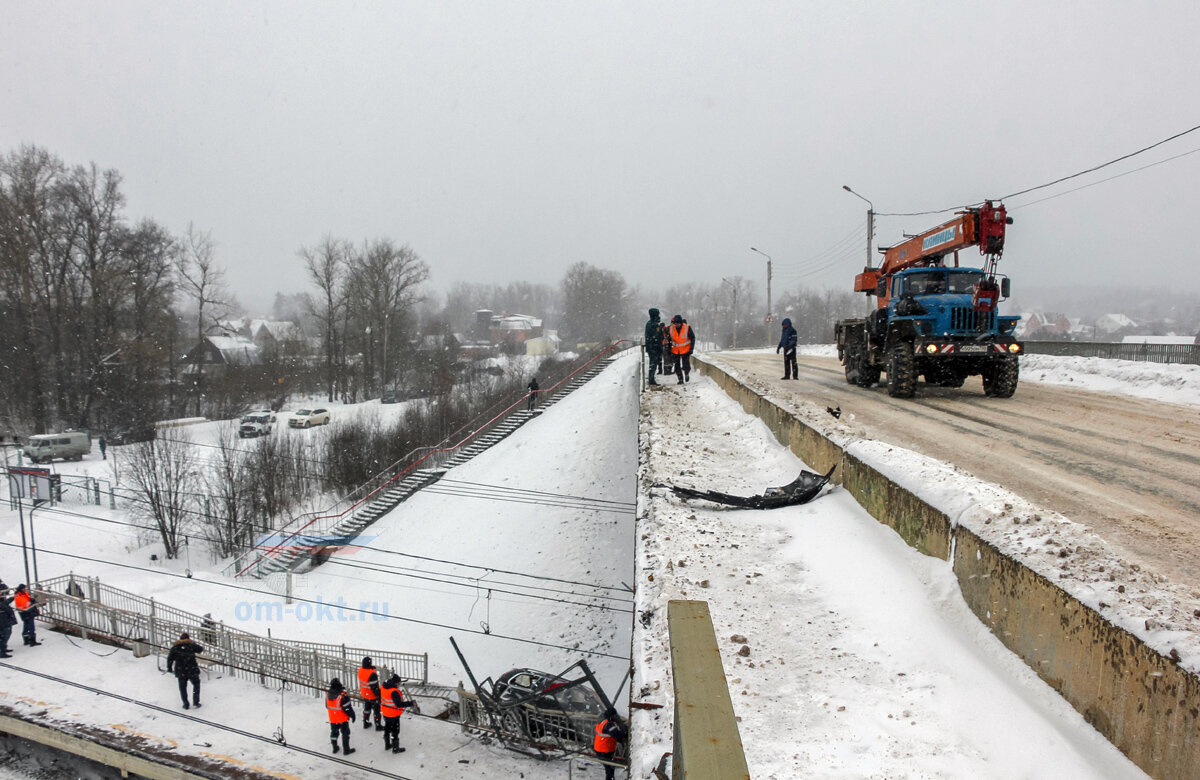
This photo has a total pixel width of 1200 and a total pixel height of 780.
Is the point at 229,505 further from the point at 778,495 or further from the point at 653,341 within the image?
the point at 778,495

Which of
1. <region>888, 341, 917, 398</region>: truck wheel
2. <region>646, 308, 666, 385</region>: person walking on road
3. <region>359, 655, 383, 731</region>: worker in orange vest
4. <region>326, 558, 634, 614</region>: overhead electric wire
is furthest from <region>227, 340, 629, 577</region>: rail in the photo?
<region>888, 341, 917, 398</region>: truck wheel

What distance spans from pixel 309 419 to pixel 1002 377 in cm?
3757

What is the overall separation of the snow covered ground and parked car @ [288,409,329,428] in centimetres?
993

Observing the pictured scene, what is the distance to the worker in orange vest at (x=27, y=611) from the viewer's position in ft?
51.1

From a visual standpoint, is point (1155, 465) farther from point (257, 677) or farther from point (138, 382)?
point (138, 382)

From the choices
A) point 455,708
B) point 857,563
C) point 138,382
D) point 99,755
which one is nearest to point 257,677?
point 99,755

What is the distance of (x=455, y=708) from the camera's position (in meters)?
12.7

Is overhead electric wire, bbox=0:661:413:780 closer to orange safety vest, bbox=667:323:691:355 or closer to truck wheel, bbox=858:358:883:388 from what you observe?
orange safety vest, bbox=667:323:691:355

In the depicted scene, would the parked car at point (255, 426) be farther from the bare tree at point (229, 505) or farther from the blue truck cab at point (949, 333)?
the blue truck cab at point (949, 333)

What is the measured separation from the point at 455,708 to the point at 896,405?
1031 centimetres

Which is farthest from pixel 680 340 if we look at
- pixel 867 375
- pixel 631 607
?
pixel 631 607

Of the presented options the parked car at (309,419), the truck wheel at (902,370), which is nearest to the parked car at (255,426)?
the parked car at (309,419)

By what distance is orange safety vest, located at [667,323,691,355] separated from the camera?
16.7 meters

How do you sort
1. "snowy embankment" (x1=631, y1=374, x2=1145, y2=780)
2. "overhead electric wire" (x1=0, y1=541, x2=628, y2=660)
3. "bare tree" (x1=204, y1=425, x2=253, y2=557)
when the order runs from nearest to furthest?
"snowy embankment" (x1=631, y1=374, x2=1145, y2=780), "overhead electric wire" (x1=0, y1=541, x2=628, y2=660), "bare tree" (x1=204, y1=425, x2=253, y2=557)
